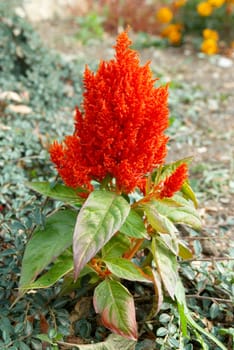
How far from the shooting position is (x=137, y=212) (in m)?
2.32

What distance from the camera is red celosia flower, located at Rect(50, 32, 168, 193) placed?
Result: 2.10 meters

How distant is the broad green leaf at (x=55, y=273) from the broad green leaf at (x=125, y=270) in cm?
14

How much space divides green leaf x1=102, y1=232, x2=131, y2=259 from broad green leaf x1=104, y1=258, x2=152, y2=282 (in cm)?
6

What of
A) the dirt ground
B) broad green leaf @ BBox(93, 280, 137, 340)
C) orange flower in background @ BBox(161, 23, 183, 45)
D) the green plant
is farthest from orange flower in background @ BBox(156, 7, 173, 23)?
broad green leaf @ BBox(93, 280, 137, 340)

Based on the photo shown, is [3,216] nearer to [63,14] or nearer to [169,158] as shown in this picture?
[169,158]

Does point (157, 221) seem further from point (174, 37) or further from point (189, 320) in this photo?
point (174, 37)

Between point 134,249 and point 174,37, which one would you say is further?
point 174,37

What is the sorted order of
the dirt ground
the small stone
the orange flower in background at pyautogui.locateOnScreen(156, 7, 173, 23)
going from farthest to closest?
the orange flower in background at pyautogui.locateOnScreen(156, 7, 173, 23), the small stone, the dirt ground

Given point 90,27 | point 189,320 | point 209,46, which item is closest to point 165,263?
point 189,320

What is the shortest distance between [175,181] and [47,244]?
1.71 ft

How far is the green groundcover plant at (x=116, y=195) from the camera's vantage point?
6.87 feet

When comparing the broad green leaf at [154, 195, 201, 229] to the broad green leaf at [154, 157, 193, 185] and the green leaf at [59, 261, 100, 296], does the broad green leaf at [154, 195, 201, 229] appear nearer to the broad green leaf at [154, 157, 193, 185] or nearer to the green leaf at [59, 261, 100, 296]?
the broad green leaf at [154, 157, 193, 185]

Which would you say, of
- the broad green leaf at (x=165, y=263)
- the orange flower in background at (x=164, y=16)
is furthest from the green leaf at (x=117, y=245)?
the orange flower in background at (x=164, y=16)

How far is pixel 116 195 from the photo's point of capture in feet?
7.30
